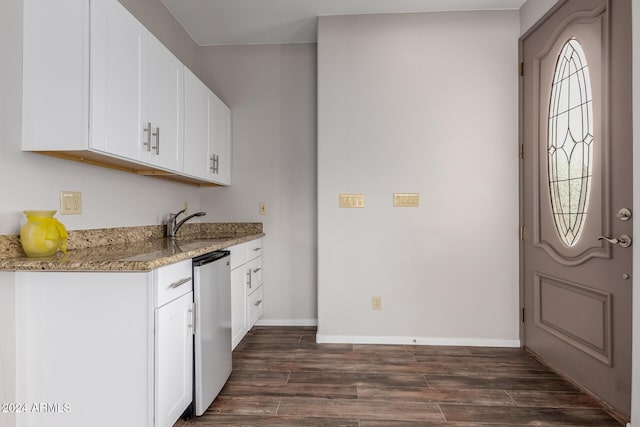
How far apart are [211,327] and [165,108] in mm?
1326

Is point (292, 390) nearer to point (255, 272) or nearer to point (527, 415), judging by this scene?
point (255, 272)

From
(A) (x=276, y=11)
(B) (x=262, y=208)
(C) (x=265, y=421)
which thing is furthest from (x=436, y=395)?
(A) (x=276, y=11)

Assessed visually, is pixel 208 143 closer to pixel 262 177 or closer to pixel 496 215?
pixel 262 177

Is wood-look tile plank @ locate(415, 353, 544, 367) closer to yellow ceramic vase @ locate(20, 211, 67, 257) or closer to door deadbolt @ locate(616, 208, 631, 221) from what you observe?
door deadbolt @ locate(616, 208, 631, 221)

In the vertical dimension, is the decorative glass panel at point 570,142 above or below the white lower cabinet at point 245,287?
above

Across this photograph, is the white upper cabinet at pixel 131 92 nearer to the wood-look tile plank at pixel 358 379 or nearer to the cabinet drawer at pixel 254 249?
the cabinet drawer at pixel 254 249

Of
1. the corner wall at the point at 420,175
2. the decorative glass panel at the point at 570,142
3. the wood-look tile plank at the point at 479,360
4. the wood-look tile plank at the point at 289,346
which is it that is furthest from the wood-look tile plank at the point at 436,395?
the decorative glass panel at the point at 570,142

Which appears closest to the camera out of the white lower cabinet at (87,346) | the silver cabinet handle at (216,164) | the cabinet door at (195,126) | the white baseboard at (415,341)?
the white lower cabinet at (87,346)

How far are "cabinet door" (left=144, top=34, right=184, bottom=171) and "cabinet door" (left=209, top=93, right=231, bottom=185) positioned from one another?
1.92ft

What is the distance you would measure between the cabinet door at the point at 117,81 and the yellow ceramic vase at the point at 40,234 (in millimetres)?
372

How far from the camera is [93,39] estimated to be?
149 cm

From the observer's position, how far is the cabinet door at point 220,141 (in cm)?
293

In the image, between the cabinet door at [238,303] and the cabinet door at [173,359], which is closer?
the cabinet door at [173,359]

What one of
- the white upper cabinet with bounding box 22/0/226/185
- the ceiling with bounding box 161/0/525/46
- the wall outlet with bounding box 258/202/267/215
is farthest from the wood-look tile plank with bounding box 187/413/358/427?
the ceiling with bounding box 161/0/525/46
